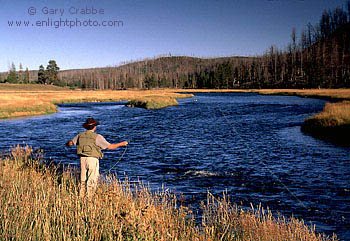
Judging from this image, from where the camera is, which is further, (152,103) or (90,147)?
(152,103)

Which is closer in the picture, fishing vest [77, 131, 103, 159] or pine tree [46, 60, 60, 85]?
fishing vest [77, 131, 103, 159]

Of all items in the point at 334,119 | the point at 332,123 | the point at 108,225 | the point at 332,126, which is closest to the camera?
the point at 108,225

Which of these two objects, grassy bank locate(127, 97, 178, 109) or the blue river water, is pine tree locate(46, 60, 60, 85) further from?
the blue river water

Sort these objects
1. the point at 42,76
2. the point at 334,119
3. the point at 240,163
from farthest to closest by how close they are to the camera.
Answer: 1. the point at 42,76
2. the point at 334,119
3. the point at 240,163

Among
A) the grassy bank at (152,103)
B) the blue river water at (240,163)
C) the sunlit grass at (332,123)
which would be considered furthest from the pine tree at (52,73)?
the sunlit grass at (332,123)

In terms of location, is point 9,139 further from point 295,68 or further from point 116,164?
point 295,68

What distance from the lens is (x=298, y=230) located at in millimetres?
6812

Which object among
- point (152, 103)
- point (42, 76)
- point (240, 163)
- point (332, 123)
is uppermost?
point (42, 76)

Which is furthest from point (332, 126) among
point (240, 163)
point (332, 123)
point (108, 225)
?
point (108, 225)

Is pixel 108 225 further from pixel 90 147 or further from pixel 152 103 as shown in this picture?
pixel 152 103

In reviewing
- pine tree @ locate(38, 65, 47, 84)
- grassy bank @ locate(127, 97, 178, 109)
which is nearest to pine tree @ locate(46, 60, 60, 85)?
pine tree @ locate(38, 65, 47, 84)

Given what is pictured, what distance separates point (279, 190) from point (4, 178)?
8649 mm

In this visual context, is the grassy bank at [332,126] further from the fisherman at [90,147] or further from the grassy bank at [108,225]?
the fisherman at [90,147]

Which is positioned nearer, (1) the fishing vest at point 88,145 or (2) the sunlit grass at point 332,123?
(1) the fishing vest at point 88,145
